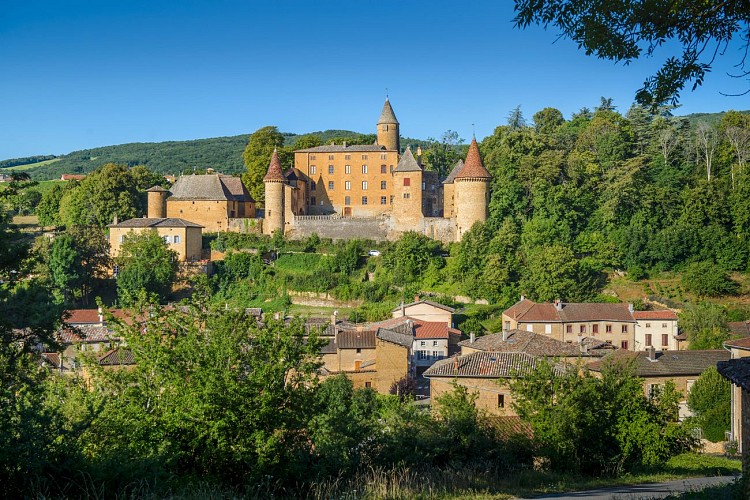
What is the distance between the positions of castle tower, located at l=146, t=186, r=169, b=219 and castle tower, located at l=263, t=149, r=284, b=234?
7.93 meters

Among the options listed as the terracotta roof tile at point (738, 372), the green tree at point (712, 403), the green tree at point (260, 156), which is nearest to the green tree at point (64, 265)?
the green tree at point (260, 156)

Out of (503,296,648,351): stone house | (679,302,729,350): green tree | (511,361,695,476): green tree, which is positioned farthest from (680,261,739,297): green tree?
(511,361,695,476): green tree

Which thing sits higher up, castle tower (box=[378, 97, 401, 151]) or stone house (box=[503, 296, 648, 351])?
castle tower (box=[378, 97, 401, 151])

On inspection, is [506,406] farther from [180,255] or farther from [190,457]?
[180,255]

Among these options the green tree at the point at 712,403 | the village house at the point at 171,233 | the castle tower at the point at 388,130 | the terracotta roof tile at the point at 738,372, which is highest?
the castle tower at the point at 388,130

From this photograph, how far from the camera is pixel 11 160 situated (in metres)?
137

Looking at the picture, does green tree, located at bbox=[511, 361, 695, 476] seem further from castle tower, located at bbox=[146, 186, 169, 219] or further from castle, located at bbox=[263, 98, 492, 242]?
castle tower, located at bbox=[146, 186, 169, 219]

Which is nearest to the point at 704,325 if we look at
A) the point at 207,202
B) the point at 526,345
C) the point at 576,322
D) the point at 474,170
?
the point at 576,322

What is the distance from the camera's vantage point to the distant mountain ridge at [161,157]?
435 ft

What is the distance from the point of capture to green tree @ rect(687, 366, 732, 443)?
2723 cm

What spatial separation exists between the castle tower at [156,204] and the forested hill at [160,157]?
231ft

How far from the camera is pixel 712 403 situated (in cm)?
2780

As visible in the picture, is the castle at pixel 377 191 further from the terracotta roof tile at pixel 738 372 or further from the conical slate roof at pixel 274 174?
the terracotta roof tile at pixel 738 372

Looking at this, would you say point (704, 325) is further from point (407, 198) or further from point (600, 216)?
point (407, 198)
